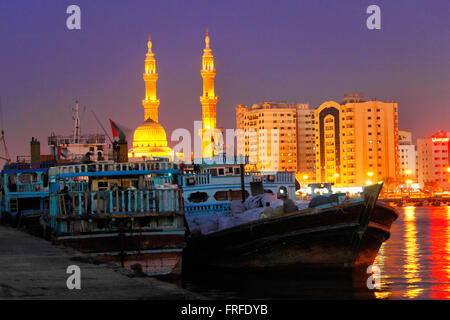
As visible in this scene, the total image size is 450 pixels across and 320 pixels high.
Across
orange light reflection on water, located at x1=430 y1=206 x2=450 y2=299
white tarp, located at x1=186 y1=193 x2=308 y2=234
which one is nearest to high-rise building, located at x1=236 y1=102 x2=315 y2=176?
orange light reflection on water, located at x1=430 y1=206 x2=450 y2=299

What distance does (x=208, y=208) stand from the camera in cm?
3098

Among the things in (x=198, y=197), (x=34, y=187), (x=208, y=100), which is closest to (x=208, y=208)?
(x=198, y=197)

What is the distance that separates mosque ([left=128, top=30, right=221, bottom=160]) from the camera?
12588cm

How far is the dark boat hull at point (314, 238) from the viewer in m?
23.0

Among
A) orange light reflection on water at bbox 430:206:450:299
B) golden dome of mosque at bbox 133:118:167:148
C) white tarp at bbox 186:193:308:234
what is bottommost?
orange light reflection on water at bbox 430:206:450:299

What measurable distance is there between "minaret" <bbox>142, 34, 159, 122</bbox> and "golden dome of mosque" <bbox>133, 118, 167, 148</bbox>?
14.1m

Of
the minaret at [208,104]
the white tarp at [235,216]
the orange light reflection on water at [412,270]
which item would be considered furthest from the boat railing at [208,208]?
the minaret at [208,104]

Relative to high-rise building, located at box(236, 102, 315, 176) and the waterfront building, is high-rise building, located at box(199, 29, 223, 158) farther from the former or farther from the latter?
high-rise building, located at box(236, 102, 315, 176)

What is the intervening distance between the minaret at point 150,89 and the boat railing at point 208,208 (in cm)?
11506

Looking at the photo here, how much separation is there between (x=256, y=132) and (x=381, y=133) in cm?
3431

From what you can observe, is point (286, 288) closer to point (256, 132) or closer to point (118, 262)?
point (118, 262)

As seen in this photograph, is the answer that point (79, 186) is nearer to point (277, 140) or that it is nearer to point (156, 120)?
point (156, 120)

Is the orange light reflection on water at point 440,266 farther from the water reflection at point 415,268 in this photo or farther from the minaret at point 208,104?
the minaret at point 208,104

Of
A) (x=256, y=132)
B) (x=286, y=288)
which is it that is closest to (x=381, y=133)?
(x=256, y=132)
